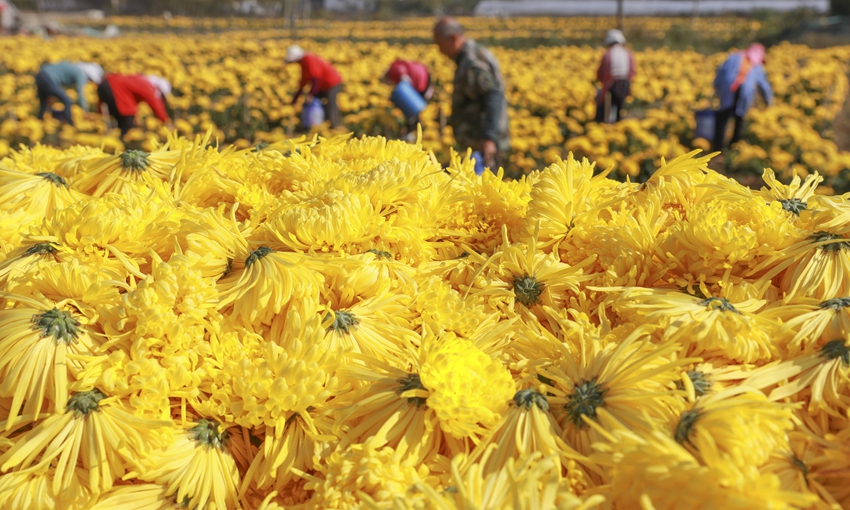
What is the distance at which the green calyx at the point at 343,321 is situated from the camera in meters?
1.09

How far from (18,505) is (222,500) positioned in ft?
0.93

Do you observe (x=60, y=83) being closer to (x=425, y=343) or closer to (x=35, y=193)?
(x=35, y=193)

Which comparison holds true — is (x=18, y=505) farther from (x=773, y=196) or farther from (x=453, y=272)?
(x=773, y=196)

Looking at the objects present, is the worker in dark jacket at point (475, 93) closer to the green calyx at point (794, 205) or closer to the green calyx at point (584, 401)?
the green calyx at point (794, 205)

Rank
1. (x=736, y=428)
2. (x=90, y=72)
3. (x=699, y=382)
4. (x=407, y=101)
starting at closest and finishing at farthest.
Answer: (x=736, y=428) → (x=699, y=382) → (x=407, y=101) → (x=90, y=72)

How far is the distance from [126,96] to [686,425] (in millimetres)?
7650

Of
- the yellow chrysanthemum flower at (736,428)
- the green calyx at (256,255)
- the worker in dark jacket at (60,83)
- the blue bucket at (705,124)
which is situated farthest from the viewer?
the worker in dark jacket at (60,83)

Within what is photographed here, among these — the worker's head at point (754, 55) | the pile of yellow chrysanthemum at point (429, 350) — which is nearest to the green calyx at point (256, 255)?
the pile of yellow chrysanthemum at point (429, 350)

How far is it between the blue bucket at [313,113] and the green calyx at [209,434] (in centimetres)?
750

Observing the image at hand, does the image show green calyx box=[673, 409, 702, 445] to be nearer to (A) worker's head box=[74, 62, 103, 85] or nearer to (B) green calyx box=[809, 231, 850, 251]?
(B) green calyx box=[809, 231, 850, 251]

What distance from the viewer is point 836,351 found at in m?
0.93

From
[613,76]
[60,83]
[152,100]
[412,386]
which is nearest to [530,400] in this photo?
[412,386]

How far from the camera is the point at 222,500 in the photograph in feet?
3.30

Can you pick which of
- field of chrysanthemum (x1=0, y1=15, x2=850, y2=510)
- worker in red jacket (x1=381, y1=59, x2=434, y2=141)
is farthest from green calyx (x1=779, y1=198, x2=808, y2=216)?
worker in red jacket (x1=381, y1=59, x2=434, y2=141)
